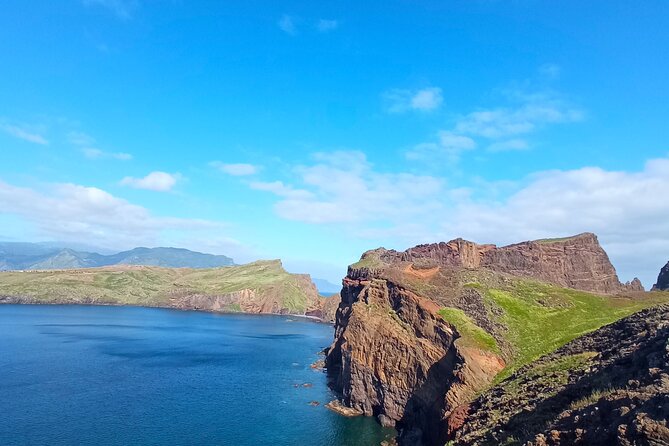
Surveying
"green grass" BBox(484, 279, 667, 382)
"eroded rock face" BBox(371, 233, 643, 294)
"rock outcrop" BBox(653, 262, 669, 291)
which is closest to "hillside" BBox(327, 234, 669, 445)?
"green grass" BBox(484, 279, 667, 382)

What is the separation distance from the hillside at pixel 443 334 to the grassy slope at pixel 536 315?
204mm

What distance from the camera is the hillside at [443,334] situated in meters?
74.3

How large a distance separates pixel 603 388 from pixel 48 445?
266 ft

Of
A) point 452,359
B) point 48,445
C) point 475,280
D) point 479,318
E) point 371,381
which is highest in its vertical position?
point 475,280

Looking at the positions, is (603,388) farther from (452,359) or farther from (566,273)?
(566,273)

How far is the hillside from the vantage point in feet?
244

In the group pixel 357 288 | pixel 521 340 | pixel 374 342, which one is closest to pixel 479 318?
pixel 521 340

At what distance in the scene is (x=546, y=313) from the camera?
3568 inches

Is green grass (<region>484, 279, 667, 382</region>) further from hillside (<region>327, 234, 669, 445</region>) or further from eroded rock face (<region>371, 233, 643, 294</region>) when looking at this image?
eroded rock face (<region>371, 233, 643, 294</region>)

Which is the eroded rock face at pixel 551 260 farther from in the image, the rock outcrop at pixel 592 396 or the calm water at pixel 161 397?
the rock outcrop at pixel 592 396

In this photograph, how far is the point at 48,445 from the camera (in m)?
70.7

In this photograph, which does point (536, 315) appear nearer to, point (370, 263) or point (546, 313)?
point (546, 313)

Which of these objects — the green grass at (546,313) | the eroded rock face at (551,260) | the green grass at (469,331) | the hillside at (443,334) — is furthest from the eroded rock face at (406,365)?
the eroded rock face at (551,260)

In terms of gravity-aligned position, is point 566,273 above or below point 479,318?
above
